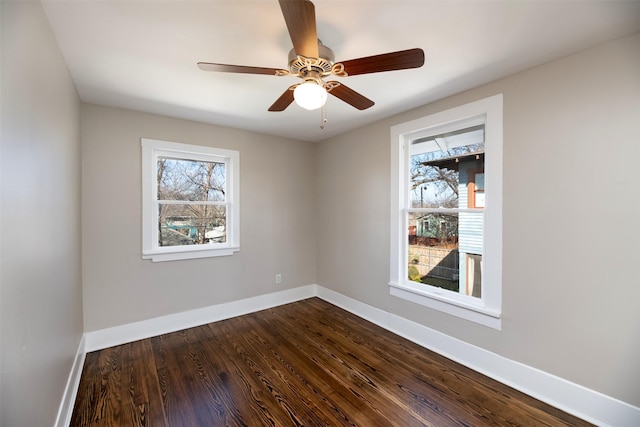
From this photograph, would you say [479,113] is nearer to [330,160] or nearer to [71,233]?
[330,160]

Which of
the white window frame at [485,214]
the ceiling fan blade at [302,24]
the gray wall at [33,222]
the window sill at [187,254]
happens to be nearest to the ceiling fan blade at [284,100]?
the ceiling fan blade at [302,24]

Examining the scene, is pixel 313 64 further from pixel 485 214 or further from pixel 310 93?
pixel 485 214

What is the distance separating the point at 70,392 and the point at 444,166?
3.65m

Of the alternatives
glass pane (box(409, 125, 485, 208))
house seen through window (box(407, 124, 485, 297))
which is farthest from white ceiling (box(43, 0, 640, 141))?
house seen through window (box(407, 124, 485, 297))

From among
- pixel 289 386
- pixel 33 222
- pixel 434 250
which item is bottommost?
pixel 289 386

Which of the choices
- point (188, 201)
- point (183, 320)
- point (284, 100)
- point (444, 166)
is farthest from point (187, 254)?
point (444, 166)

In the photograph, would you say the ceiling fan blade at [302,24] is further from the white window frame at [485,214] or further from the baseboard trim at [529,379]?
the baseboard trim at [529,379]

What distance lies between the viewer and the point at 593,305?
1820mm

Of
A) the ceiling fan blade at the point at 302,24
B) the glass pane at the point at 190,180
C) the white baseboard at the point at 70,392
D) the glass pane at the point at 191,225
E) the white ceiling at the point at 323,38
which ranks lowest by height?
the white baseboard at the point at 70,392

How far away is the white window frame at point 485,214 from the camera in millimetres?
2270

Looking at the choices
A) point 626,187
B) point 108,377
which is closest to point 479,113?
point 626,187

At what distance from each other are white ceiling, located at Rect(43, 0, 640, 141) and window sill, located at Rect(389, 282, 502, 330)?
6.41 feet

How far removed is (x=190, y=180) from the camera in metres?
3.37

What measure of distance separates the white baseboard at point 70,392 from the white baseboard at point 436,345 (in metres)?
0.01
